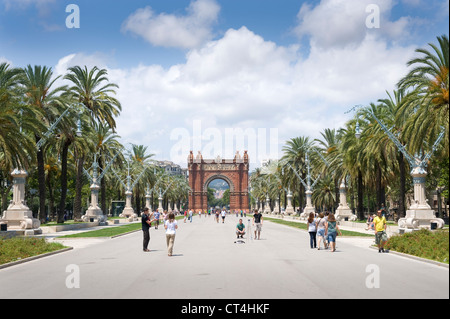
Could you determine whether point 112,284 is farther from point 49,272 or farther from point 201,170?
point 201,170

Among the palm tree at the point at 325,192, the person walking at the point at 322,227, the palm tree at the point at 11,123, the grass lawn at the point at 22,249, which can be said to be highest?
the palm tree at the point at 11,123

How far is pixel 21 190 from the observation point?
1152 inches

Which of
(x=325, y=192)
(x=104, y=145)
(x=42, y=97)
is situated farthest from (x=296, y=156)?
(x=42, y=97)

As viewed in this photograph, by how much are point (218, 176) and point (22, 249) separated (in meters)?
126

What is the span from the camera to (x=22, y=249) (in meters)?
16.4

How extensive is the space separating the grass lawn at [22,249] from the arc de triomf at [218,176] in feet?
391

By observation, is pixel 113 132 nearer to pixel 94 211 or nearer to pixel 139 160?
pixel 94 211

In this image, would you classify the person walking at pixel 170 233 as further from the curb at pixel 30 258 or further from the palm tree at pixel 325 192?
the palm tree at pixel 325 192

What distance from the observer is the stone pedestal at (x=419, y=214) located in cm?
2733

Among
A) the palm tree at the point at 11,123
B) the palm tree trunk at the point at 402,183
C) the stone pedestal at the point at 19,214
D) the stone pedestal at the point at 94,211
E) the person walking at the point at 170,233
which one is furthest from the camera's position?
the stone pedestal at the point at 94,211

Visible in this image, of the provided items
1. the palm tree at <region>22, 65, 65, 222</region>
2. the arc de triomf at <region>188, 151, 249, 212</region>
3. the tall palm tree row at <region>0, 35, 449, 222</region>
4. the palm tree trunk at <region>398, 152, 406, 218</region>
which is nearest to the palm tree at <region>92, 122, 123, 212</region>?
the tall palm tree row at <region>0, 35, 449, 222</region>

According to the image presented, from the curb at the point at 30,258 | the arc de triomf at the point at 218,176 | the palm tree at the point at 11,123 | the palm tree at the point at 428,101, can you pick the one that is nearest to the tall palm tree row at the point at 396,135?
the palm tree at the point at 428,101

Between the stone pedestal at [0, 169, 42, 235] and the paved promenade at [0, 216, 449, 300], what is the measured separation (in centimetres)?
1353
